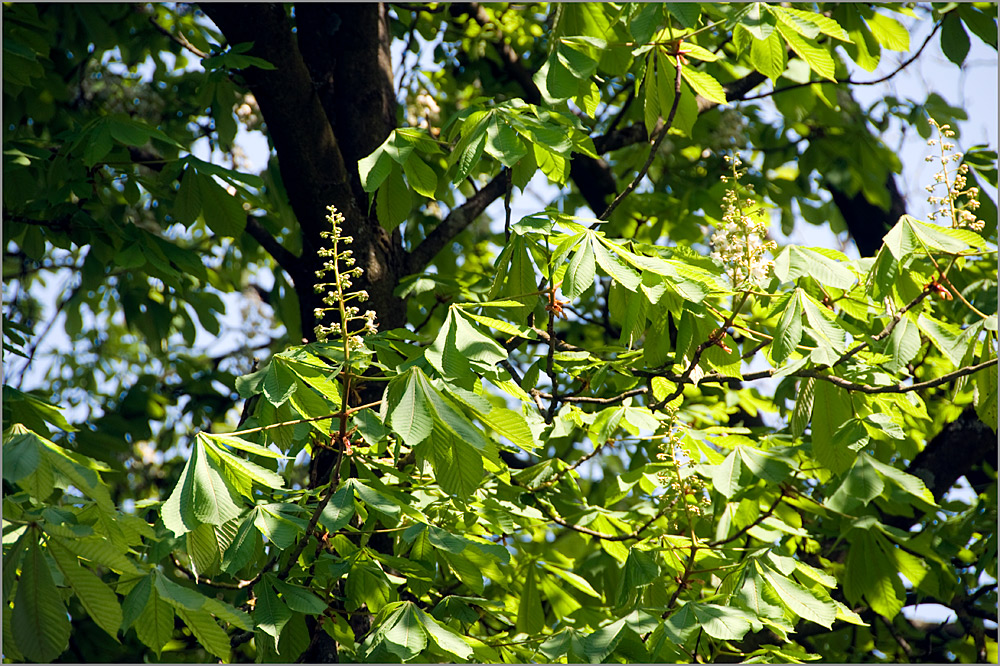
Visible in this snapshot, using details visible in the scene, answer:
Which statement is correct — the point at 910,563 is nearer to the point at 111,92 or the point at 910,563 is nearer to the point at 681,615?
the point at 681,615

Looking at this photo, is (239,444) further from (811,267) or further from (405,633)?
(811,267)

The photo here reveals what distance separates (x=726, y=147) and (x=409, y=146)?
81.5 inches

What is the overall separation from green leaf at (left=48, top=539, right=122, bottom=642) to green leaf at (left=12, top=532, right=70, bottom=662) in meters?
0.05

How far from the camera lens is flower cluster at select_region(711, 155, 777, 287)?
205 cm

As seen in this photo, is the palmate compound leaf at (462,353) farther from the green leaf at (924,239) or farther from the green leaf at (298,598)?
the green leaf at (924,239)

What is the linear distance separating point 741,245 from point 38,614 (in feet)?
5.30

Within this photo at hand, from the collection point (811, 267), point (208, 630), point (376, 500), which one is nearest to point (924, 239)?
point (811, 267)

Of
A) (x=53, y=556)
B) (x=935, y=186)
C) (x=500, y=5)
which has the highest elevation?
(x=500, y=5)

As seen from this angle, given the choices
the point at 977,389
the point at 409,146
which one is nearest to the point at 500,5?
the point at 409,146

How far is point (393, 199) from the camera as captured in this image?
7.72ft

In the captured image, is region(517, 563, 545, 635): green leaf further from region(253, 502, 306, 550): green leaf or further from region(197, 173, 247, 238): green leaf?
region(197, 173, 247, 238): green leaf

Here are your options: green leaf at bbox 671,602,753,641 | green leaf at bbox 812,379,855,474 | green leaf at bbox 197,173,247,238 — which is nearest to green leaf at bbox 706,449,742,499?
green leaf at bbox 812,379,855,474

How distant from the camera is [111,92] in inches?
147

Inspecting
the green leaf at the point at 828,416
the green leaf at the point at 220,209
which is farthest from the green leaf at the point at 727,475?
the green leaf at the point at 220,209
